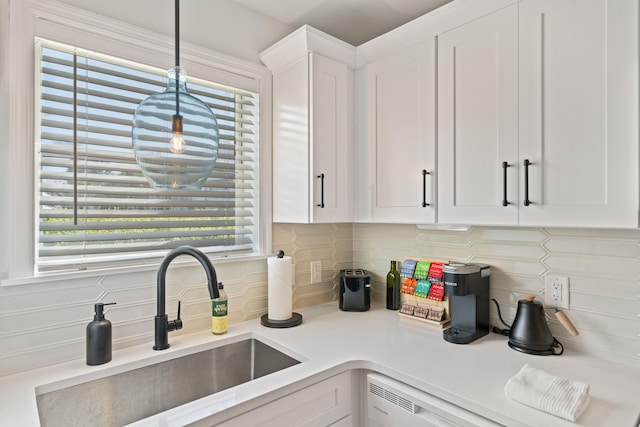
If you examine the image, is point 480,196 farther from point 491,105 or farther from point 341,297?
point 341,297

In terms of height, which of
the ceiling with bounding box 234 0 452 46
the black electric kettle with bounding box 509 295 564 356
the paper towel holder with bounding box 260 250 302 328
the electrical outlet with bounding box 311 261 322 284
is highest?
the ceiling with bounding box 234 0 452 46

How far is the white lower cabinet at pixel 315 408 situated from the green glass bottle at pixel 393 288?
68cm

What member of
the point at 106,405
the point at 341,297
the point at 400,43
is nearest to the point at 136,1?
the point at 400,43

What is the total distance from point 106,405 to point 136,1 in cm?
155

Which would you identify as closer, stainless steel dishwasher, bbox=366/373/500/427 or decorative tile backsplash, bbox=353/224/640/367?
stainless steel dishwasher, bbox=366/373/500/427

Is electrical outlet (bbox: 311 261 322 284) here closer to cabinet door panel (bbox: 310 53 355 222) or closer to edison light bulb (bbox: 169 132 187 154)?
cabinet door panel (bbox: 310 53 355 222)

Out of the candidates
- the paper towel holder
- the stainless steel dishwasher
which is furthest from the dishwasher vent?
the paper towel holder

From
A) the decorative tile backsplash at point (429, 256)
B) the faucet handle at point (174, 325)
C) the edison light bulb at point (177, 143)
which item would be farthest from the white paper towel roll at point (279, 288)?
Answer: the edison light bulb at point (177, 143)

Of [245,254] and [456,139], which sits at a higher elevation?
[456,139]

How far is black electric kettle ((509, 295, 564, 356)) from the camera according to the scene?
53.1 inches

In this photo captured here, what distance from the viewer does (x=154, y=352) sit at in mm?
1382

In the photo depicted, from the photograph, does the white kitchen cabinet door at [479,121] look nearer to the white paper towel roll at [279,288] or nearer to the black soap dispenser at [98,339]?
the white paper towel roll at [279,288]

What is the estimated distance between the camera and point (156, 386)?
1.34 metres

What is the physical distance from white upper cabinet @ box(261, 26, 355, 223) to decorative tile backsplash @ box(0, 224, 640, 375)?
11.7 inches
